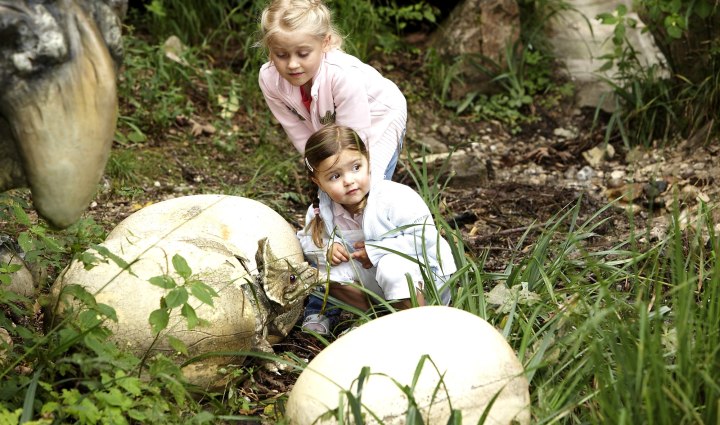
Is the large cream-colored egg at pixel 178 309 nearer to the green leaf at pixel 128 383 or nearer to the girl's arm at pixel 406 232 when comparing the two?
the green leaf at pixel 128 383

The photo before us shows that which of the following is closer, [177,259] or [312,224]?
[177,259]

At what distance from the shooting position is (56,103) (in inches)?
85.6

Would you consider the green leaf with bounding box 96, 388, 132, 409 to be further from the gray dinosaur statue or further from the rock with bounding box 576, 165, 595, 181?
the rock with bounding box 576, 165, 595, 181

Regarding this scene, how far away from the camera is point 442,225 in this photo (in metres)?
3.71

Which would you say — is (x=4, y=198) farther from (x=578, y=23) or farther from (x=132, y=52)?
(x=578, y=23)

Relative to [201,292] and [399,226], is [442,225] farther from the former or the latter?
[201,292]

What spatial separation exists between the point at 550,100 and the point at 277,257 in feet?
10.9

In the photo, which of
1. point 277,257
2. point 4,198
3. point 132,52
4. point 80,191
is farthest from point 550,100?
point 80,191

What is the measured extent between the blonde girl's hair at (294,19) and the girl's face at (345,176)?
62 centimetres

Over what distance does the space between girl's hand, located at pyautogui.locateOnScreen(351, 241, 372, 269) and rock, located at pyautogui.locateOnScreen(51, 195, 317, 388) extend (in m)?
0.21

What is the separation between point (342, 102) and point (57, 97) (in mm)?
1949

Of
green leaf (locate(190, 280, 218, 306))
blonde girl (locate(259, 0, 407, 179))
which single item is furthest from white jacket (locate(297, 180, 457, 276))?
green leaf (locate(190, 280, 218, 306))

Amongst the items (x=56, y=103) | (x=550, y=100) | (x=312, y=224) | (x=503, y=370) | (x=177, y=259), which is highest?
(x=56, y=103)

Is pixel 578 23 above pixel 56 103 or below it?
below
